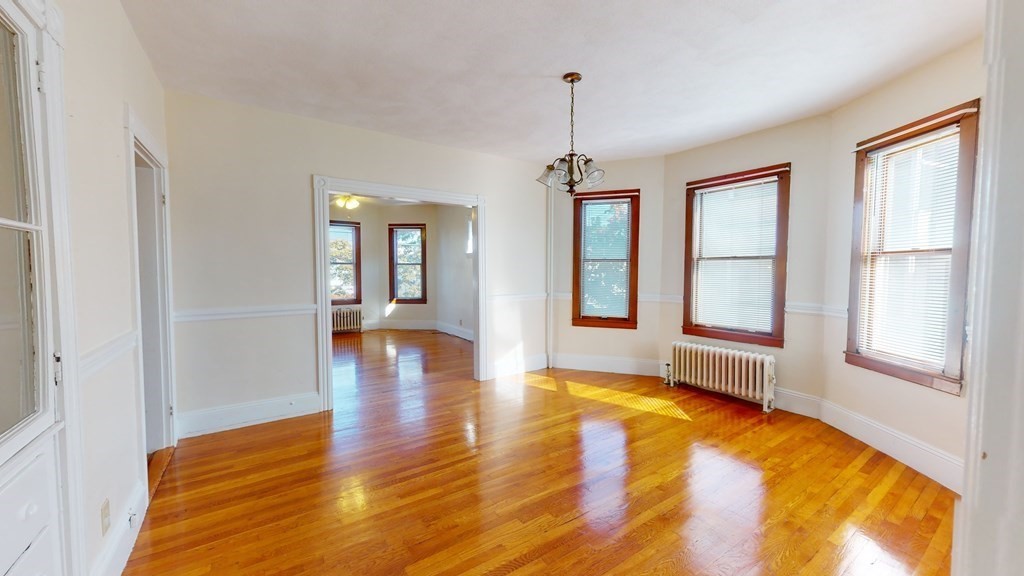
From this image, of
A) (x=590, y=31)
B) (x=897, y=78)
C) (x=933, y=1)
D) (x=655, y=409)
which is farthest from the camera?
(x=655, y=409)

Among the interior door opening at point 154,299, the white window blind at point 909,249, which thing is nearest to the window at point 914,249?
the white window blind at point 909,249

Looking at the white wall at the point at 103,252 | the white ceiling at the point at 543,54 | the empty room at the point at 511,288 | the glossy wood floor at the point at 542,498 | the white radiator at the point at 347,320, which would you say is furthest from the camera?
the white radiator at the point at 347,320

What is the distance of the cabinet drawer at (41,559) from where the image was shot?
125cm

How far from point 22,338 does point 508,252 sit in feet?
13.8

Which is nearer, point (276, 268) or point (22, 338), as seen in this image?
point (22, 338)

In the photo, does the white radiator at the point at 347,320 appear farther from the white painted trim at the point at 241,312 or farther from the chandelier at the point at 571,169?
the chandelier at the point at 571,169

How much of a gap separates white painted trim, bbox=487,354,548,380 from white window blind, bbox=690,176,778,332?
1907mm

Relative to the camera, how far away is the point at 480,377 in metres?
5.04

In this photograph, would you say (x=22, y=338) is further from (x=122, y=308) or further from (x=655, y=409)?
(x=655, y=409)

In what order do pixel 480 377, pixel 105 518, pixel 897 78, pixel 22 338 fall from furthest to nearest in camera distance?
pixel 480 377 < pixel 897 78 < pixel 105 518 < pixel 22 338

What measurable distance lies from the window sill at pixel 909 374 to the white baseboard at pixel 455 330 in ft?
18.1

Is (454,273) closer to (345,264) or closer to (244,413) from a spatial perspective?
(345,264)

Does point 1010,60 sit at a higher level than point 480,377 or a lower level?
higher

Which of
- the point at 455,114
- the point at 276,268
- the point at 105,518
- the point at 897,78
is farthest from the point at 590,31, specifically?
the point at 105,518
